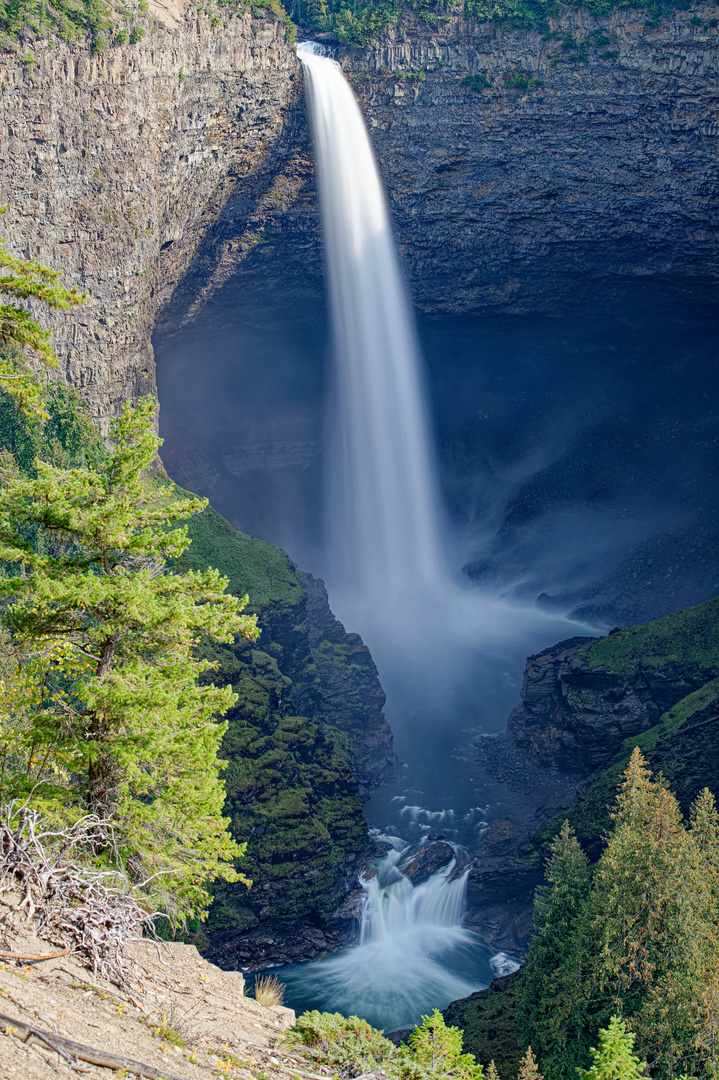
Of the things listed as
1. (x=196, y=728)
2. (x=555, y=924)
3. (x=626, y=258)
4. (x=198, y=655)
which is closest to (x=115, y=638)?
(x=196, y=728)

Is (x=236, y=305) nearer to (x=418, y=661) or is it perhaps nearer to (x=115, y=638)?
(x=418, y=661)

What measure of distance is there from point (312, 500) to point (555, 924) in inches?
2060

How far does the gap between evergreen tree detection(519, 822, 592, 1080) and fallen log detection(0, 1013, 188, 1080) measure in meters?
13.9

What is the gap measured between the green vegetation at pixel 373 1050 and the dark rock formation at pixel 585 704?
95.0 ft

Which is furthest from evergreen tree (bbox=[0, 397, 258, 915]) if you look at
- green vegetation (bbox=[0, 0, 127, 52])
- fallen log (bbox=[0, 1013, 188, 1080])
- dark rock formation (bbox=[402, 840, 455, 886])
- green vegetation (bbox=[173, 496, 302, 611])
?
green vegetation (bbox=[0, 0, 127, 52])

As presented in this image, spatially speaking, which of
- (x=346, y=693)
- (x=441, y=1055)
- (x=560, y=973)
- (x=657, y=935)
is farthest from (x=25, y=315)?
(x=346, y=693)

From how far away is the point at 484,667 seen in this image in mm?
55719

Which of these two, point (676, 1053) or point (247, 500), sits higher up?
point (247, 500)

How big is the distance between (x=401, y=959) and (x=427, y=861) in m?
4.78

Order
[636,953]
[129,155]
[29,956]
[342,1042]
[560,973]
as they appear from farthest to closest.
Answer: [129,155], [560,973], [636,953], [342,1042], [29,956]

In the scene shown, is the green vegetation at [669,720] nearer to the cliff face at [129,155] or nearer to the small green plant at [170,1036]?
the small green plant at [170,1036]

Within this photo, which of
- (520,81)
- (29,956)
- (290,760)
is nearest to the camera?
(29,956)

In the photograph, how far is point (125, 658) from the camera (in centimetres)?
1355

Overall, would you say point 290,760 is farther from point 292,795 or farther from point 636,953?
point 636,953
